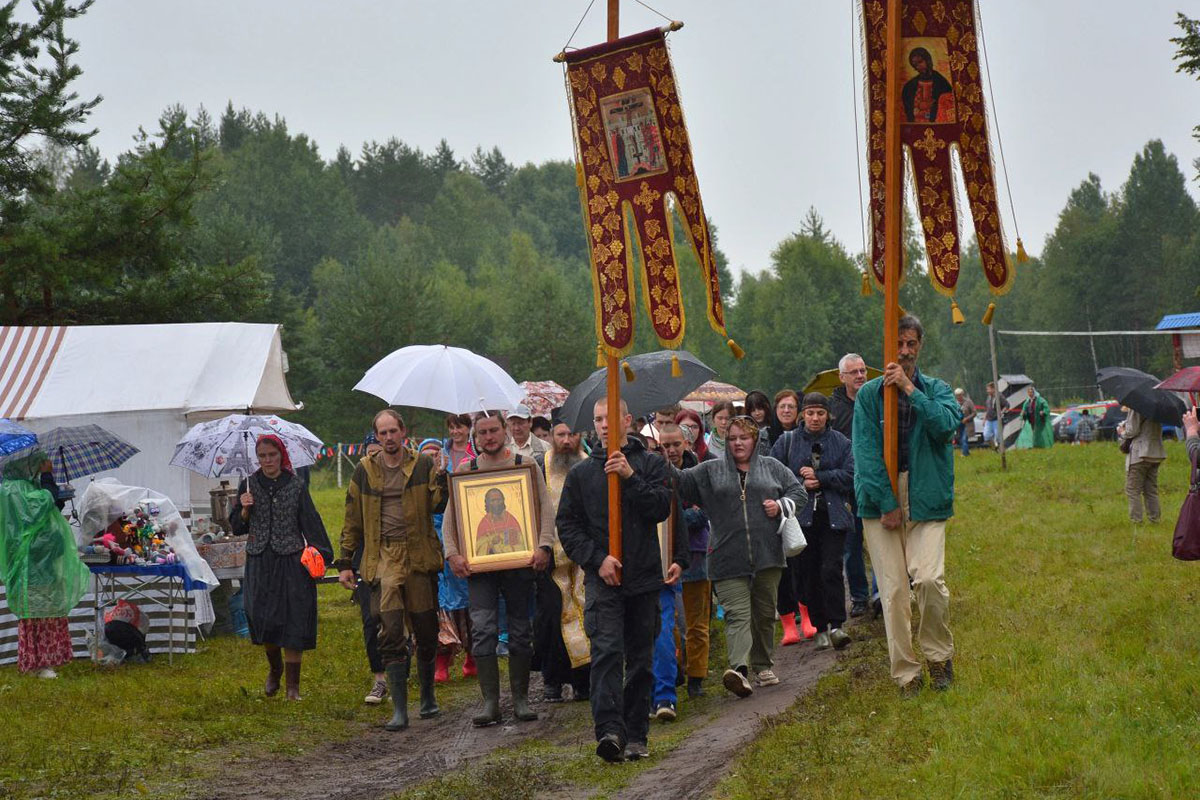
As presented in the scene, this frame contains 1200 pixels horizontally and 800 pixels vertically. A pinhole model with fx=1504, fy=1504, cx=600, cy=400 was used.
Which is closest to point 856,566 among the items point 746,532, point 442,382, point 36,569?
point 746,532

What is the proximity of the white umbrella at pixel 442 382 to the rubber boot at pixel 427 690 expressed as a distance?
8.51ft

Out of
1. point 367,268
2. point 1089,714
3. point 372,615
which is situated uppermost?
point 367,268

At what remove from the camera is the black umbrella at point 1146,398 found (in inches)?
691

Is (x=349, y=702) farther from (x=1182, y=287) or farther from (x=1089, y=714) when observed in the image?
(x=1182, y=287)

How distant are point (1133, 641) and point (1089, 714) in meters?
2.47

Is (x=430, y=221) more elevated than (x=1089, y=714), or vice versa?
(x=430, y=221)

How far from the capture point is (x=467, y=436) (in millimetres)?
14328

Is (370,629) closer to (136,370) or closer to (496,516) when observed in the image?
(496,516)

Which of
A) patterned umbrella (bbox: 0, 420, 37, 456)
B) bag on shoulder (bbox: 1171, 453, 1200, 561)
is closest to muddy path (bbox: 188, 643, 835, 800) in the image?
bag on shoulder (bbox: 1171, 453, 1200, 561)

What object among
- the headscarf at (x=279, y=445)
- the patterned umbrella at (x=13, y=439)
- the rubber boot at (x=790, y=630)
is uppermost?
the patterned umbrella at (x=13, y=439)

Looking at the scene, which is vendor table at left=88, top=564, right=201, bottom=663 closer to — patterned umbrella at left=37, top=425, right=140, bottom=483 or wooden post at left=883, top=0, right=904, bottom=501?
patterned umbrella at left=37, top=425, right=140, bottom=483

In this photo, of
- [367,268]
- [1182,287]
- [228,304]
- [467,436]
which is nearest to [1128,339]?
[1182,287]

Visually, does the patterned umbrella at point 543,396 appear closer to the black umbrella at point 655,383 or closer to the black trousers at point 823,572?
the black umbrella at point 655,383

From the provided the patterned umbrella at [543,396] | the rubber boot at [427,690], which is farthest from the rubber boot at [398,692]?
the patterned umbrella at [543,396]
